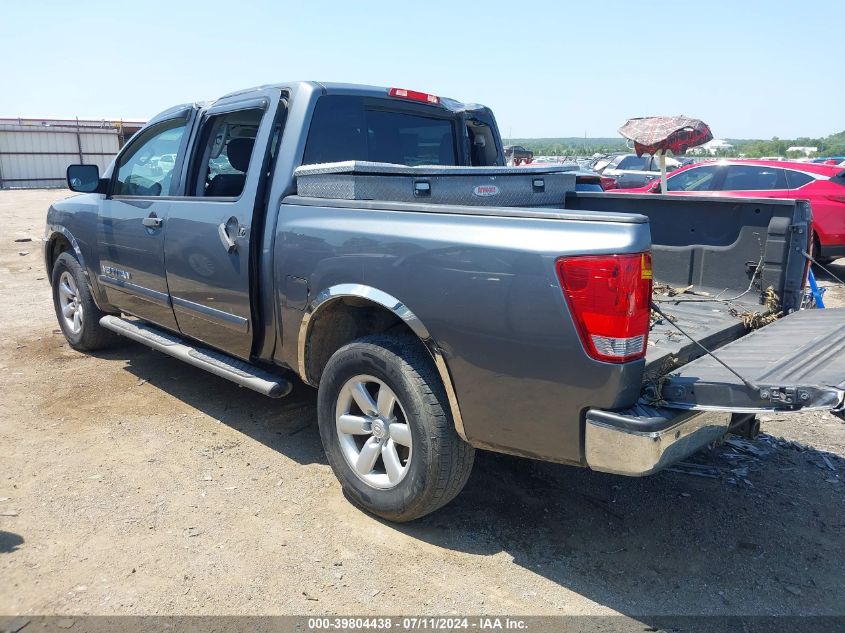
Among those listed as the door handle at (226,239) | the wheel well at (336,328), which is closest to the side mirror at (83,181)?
the door handle at (226,239)

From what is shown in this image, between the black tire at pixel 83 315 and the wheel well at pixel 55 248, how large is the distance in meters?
0.11

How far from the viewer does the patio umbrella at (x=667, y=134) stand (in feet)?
27.4

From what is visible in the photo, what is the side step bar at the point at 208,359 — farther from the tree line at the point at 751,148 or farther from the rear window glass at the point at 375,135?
the tree line at the point at 751,148

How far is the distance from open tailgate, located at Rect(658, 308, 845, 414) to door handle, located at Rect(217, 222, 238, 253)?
7.80 feet

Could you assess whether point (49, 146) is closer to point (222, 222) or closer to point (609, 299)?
point (222, 222)

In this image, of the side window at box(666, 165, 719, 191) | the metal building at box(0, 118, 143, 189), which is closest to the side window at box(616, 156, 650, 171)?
the side window at box(666, 165, 719, 191)

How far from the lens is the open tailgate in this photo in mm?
2418

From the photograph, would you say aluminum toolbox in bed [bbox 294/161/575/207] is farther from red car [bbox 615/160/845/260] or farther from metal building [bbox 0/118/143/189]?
metal building [bbox 0/118/143/189]

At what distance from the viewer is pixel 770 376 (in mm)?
2590

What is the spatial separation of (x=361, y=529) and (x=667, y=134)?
675 cm

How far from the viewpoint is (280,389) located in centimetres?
391

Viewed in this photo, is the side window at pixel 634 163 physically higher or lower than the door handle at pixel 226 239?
lower

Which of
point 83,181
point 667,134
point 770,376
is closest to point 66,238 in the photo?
point 83,181

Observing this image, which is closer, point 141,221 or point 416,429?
point 416,429
